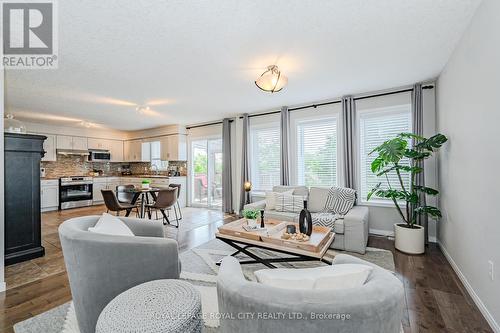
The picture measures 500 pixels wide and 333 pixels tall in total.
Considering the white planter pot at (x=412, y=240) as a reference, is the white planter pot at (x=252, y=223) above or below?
above

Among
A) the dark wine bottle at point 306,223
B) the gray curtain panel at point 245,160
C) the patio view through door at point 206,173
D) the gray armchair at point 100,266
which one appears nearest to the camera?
the gray armchair at point 100,266

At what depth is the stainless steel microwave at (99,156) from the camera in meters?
7.43

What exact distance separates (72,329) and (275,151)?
444cm

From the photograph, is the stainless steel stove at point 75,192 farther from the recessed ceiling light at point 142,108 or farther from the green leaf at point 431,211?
the green leaf at point 431,211

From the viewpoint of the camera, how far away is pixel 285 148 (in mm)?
4973

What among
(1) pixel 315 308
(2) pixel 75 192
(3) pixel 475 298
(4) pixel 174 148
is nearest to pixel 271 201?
(3) pixel 475 298

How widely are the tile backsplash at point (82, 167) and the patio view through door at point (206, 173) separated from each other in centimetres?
56

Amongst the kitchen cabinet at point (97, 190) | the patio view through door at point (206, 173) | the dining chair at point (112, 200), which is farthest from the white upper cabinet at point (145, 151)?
the dining chair at point (112, 200)

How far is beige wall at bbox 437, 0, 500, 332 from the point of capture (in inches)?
69.6

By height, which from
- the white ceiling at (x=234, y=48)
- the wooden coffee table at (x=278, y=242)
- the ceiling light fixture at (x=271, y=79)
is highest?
the white ceiling at (x=234, y=48)

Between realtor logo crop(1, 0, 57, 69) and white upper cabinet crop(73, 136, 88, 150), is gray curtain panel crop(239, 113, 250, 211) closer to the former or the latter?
realtor logo crop(1, 0, 57, 69)

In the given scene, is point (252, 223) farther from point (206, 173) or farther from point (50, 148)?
point (50, 148)

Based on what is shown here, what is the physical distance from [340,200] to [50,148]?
8040 mm

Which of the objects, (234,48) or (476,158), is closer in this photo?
(476,158)
